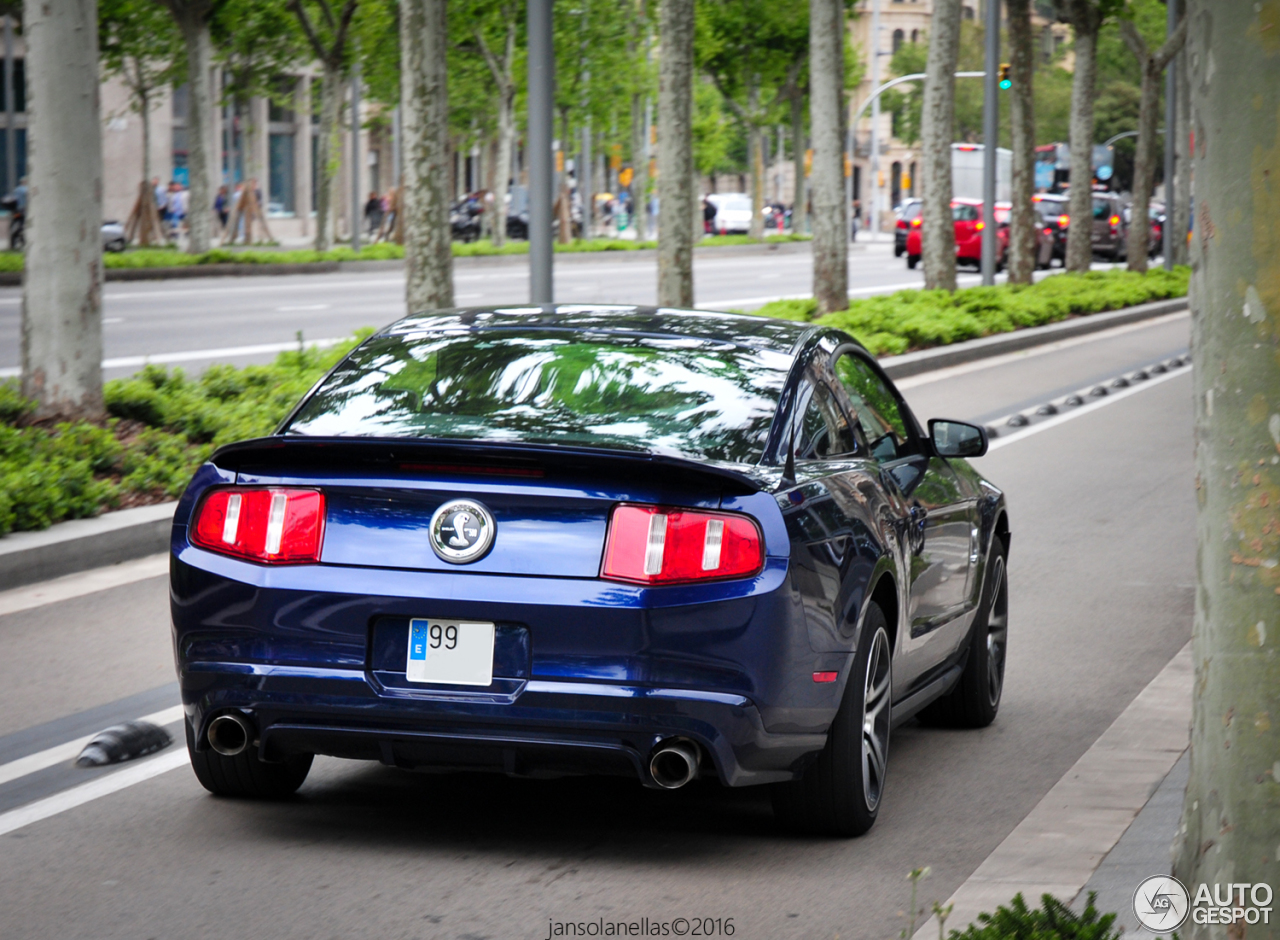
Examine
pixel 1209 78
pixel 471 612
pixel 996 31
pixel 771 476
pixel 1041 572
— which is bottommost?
pixel 1041 572

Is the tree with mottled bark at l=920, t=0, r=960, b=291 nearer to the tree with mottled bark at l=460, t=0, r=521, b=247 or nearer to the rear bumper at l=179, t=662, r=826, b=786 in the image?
the tree with mottled bark at l=460, t=0, r=521, b=247

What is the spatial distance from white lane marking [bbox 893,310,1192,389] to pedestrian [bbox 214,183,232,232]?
1366 inches

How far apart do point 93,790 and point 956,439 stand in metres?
2.96

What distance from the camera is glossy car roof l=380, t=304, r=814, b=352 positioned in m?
5.71

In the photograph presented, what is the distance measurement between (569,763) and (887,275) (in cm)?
4197

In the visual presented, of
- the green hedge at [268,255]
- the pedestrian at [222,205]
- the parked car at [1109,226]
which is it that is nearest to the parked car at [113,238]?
the green hedge at [268,255]

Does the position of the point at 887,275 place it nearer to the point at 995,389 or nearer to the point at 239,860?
the point at 995,389

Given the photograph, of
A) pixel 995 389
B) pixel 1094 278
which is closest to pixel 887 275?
pixel 1094 278

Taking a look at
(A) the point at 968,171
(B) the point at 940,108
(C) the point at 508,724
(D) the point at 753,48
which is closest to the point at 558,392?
(C) the point at 508,724

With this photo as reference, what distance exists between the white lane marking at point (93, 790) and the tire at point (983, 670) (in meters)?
2.62

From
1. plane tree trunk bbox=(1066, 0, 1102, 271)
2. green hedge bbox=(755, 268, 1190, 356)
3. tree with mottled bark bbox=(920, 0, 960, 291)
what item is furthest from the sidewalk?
plane tree trunk bbox=(1066, 0, 1102, 271)

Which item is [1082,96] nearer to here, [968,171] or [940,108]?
[940,108]

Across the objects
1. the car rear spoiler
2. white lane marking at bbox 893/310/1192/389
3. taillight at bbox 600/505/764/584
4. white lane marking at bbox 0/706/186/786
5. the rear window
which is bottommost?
white lane marking at bbox 0/706/186/786

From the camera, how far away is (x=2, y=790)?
5648 mm
